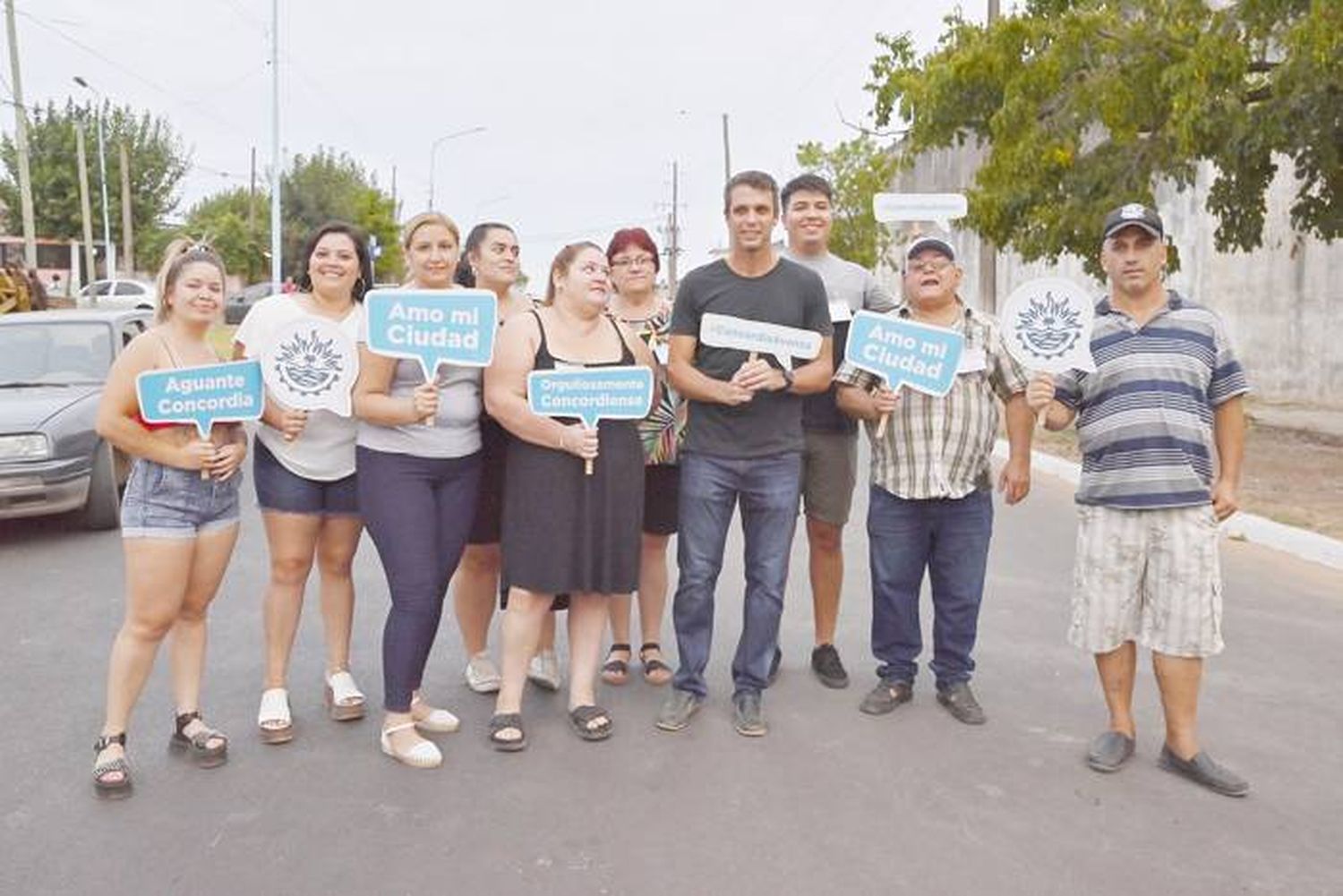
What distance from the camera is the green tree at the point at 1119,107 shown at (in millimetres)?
9758

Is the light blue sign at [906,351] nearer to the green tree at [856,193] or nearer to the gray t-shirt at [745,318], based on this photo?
the gray t-shirt at [745,318]

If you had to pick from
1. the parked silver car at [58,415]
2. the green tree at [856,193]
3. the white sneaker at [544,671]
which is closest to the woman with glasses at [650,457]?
the white sneaker at [544,671]

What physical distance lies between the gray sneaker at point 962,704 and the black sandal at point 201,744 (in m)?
2.67

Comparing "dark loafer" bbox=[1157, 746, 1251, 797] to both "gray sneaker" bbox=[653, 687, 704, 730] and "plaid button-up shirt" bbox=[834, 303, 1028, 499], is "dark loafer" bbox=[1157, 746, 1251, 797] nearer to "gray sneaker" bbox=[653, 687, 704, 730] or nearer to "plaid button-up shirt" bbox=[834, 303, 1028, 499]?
"plaid button-up shirt" bbox=[834, 303, 1028, 499]

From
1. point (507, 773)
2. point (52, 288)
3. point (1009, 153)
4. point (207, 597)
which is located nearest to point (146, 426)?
point (207, 597)

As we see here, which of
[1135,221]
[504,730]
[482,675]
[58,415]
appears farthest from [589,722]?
[58,415]

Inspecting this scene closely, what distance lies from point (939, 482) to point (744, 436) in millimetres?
752

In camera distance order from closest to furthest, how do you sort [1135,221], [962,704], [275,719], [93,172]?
[1135,221]
[275,719]
[962,704]
[93,172]

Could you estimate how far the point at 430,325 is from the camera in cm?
387

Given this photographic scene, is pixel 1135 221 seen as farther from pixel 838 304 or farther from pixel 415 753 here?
pixel 415 753

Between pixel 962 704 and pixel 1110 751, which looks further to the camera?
pixel 962 704

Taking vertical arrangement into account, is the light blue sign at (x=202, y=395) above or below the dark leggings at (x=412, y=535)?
above

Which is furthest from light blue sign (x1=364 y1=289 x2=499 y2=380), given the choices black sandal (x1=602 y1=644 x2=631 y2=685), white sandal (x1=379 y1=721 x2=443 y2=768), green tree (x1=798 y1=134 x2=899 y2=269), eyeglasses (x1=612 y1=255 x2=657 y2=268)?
green tree (x1=798 y1=134 x2=899 y2=269)

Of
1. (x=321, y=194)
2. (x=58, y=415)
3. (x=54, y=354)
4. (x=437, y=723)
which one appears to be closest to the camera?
(x=437, y=723)
